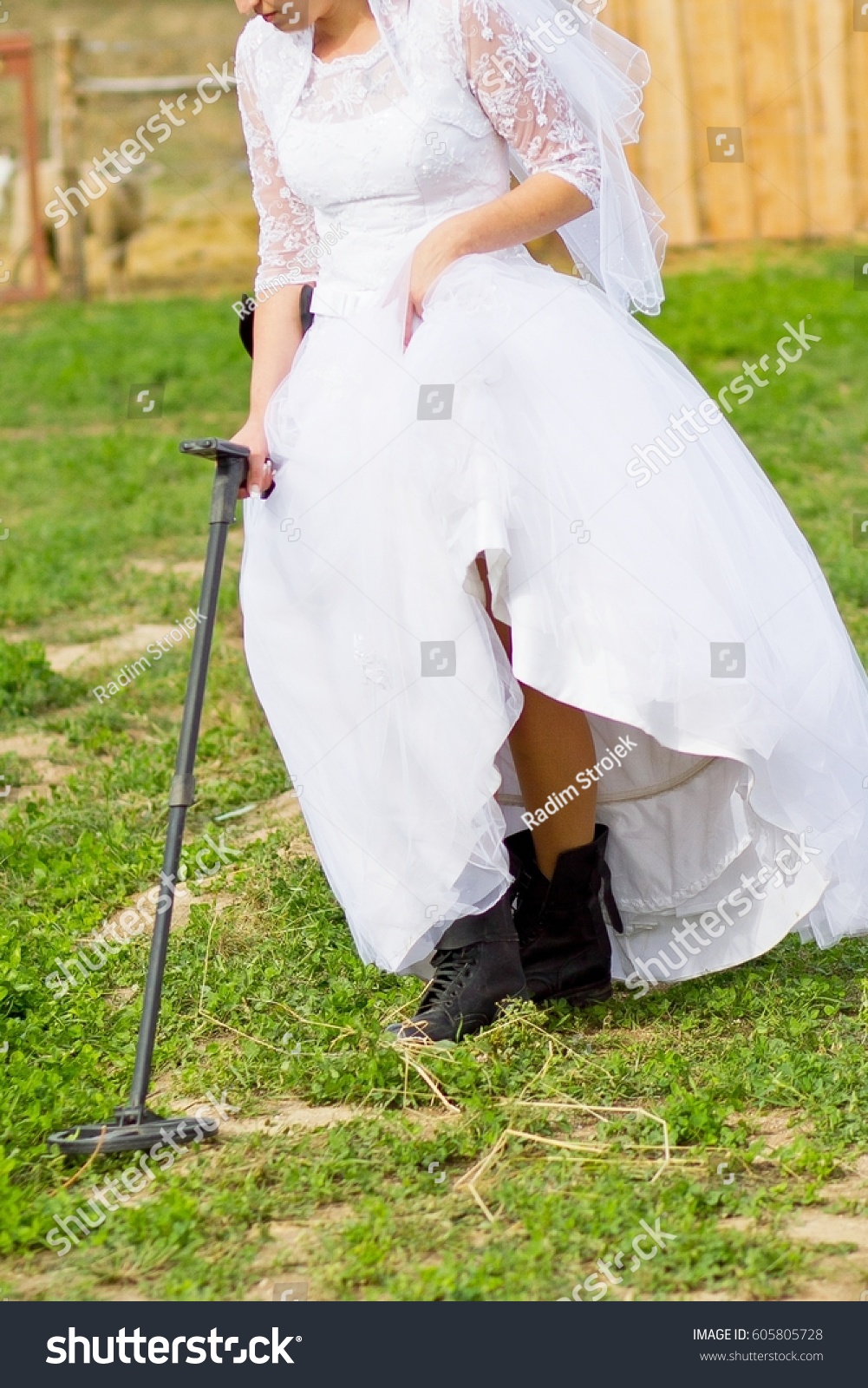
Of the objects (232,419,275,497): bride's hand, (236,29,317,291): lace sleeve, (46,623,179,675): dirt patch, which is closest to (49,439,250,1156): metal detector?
(232,419,275,497): bride's hand

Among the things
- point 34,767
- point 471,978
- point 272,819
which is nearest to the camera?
point 471,978

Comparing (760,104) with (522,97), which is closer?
(522,97)

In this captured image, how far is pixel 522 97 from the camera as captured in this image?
2.73m

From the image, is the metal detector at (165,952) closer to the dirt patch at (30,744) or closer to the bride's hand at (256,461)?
the bride's hand at (256,461)

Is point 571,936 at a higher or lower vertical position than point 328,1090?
higher

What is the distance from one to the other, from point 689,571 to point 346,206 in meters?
0.89

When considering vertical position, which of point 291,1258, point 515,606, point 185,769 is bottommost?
point 291,1258

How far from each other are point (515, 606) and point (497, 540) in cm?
13

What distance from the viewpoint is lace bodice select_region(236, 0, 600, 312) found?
2.72 metres

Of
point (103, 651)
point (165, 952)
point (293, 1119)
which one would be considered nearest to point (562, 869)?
point (293, 1119)

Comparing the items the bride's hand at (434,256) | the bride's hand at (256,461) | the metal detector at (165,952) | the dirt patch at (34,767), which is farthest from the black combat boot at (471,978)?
the dirt patch at (34,767)

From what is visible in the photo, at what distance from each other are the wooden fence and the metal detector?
9.55 meters

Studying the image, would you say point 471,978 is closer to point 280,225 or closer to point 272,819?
point 272,819

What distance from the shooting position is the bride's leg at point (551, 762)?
286 centimetres
